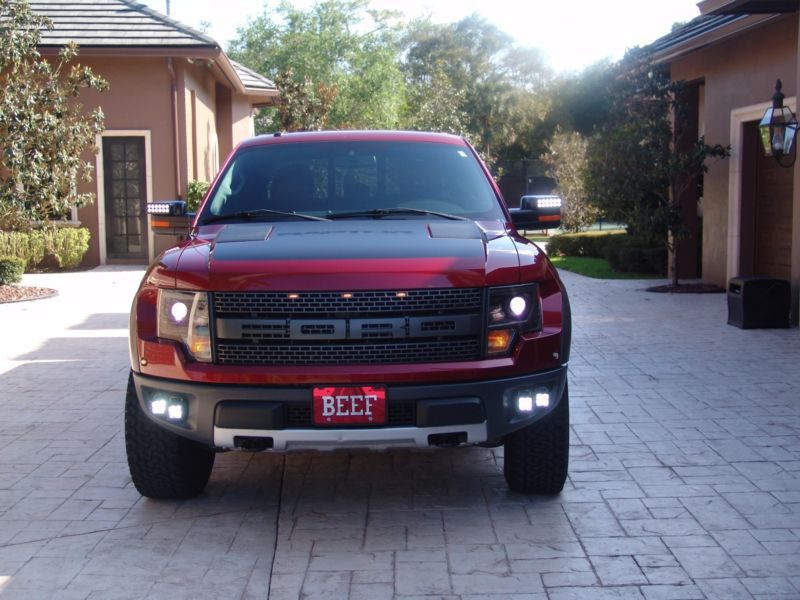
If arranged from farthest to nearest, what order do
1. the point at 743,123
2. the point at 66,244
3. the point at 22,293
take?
the point at 66,244 → the point at 22,293 → the point at 743,123

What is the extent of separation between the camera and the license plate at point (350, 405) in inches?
170

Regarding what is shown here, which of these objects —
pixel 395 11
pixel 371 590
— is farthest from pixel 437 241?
pixel 395 11

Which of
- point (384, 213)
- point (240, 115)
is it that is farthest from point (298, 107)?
point (384, 213)

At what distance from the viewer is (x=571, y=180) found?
105 ft

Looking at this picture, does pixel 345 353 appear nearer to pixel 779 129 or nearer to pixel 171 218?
pixel 171 218

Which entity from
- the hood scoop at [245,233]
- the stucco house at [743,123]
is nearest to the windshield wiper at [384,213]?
the hood scoop at [245,233]

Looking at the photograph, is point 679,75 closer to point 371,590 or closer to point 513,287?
point 513,287

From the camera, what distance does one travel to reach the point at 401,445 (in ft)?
14.3

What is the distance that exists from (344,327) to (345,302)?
112mm

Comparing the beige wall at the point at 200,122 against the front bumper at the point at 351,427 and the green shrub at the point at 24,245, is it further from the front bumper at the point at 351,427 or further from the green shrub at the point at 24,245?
the front bumper at the point at 351,427

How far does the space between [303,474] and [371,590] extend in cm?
172

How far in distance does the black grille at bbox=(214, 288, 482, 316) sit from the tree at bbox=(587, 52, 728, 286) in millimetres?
11340

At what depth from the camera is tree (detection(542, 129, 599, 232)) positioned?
28953 mm

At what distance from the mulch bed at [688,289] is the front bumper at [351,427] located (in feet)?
36.9
